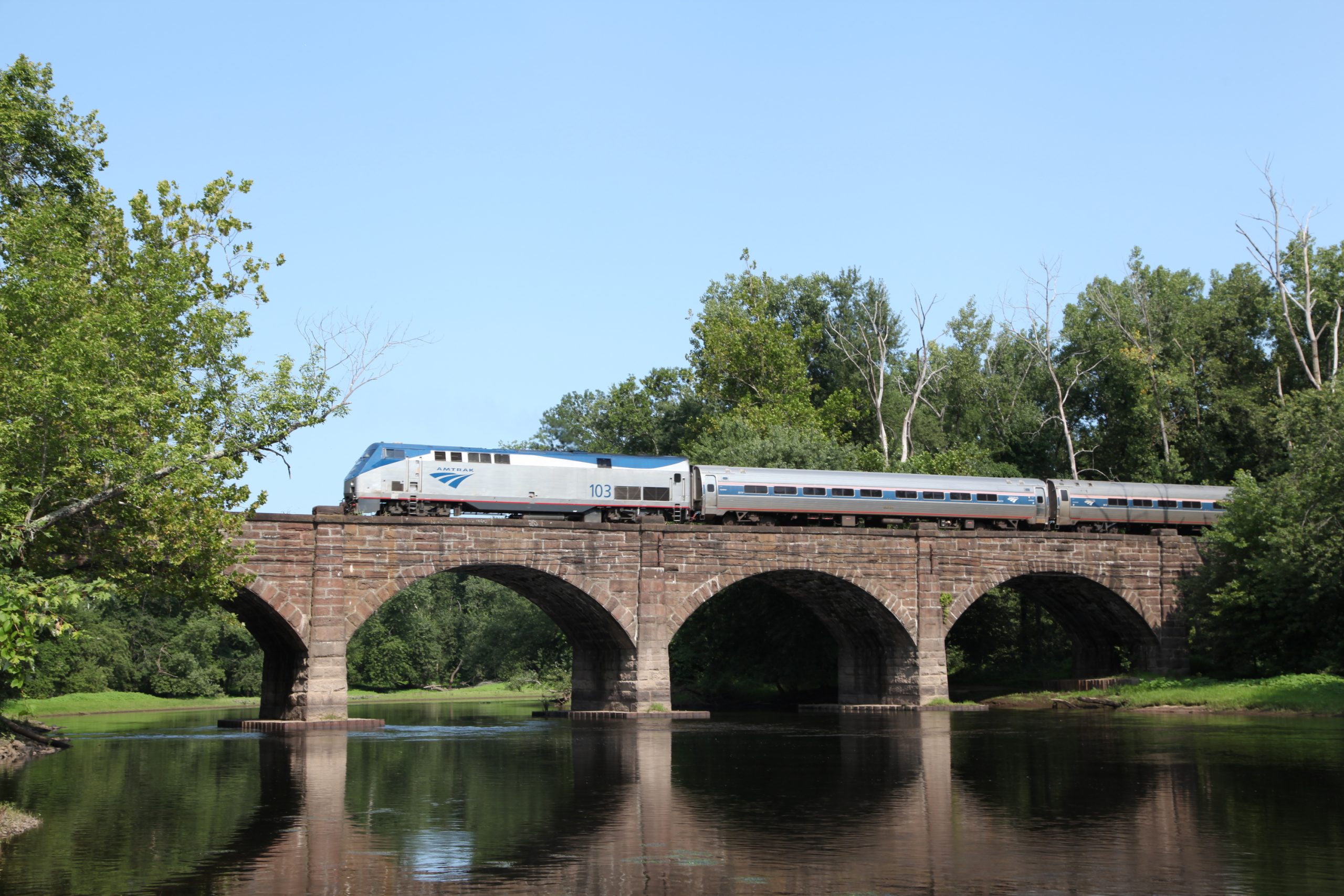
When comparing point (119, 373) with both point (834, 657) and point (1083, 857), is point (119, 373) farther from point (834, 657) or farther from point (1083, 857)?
point (834, 657)

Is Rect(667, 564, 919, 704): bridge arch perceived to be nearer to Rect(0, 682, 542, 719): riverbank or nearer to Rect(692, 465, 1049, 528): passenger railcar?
Rect(692, 465, 1049, 528): passenger railcar

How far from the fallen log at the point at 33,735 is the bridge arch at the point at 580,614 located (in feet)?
25.1

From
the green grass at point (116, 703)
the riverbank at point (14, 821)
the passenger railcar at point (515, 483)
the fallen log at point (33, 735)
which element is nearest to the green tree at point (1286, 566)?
the passenger railcar at point (515, 483)

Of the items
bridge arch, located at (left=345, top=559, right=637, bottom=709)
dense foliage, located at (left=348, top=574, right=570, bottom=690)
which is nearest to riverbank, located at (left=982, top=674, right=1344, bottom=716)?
bridge arch, located at (left=345, top=559, right=637, bottom=709)

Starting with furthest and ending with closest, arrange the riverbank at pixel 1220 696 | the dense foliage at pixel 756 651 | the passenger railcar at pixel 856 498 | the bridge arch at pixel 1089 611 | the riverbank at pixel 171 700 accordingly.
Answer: the riverbank at pixel 171 700 → the dense foliage at pixel 756 651 → the bridge arch at pixel 1089 611 → the passenger railcar at pixel 856 498 → the riverbank at pixel 1220 696

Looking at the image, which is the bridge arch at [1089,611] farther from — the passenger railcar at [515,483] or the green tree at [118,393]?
the green tree at [118,393]

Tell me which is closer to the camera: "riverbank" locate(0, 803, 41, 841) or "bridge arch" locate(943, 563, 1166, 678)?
"riverbank" locate(0, 803, 41, 841)

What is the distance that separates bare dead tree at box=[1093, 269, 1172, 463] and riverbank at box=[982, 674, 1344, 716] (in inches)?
821

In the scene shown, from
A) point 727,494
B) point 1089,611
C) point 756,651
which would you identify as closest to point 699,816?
point 727,494

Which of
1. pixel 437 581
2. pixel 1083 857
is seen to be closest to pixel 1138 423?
pixel 437 581

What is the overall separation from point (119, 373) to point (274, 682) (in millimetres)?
14604

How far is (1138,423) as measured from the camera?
6675 centimetres

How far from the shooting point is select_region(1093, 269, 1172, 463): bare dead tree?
213ft

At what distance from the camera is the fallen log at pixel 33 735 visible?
30.4 metres
